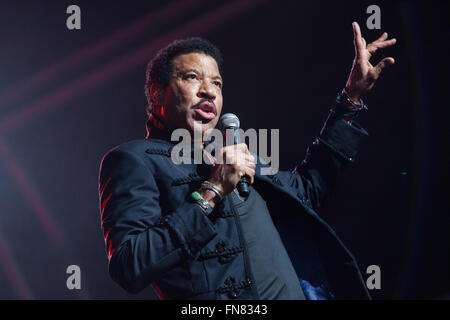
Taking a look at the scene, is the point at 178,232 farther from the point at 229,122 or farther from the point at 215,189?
the point at 229,122

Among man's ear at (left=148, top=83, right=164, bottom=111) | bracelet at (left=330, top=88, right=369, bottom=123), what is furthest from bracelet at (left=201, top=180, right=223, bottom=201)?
bracelet at (left=330, top=88, right=369, bottom=123)

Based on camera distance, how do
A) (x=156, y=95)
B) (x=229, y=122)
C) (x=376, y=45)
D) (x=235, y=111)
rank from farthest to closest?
(x=235, y=111) → (x=376, y=45) → (x=156, y=95) → (x=229, y=122)

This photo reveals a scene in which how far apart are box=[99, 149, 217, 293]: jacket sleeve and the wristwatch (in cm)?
2

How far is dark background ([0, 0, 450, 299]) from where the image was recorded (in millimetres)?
3154

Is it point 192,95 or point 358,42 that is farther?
point 358,42

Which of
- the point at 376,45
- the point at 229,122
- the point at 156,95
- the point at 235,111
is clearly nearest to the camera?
the point at 229,122

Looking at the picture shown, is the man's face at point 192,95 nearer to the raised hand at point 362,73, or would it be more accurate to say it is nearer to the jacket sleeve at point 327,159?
the jacket sleeve at point 327,159

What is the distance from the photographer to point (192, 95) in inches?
67.2

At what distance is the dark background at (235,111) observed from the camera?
315 centimetres

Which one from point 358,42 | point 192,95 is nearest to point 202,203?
point 192,95

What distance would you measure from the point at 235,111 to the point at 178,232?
2.69m

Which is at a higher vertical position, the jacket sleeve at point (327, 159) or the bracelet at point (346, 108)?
the bracelet at point (346, 108)

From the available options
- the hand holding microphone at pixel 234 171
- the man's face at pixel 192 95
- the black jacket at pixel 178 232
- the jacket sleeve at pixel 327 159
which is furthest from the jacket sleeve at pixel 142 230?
the jacket sleeve at pixel 327 159

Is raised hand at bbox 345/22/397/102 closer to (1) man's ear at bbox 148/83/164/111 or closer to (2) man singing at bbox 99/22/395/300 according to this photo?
(2) man singing at bbox 99/22/395/300
